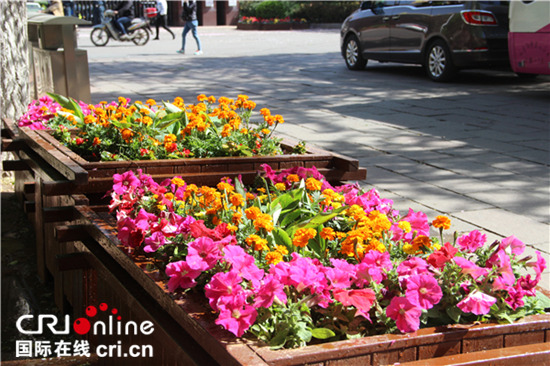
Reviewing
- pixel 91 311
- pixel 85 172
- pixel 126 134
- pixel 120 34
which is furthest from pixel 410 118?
pixel 120 34

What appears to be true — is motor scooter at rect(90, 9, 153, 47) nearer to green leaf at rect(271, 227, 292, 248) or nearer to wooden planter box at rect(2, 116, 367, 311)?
wooden planter box at rect(2, 116, 367, 311)

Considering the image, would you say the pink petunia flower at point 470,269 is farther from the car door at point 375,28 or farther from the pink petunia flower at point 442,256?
the car door at point 375,28

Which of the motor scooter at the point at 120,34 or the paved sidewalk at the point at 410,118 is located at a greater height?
the motor scooter at the point at 120,34

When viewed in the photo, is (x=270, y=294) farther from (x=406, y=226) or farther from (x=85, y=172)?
(x=85, y=172)

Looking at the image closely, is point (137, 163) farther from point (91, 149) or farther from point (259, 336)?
point (259, 336)

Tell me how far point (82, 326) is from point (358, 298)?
1790 mm

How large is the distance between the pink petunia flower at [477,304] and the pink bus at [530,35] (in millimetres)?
8760

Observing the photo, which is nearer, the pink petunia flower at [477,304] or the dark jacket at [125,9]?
the pink petunia flower at [477,304]


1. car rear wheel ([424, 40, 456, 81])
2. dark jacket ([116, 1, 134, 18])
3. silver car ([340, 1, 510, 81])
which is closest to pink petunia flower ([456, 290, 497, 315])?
silver car ([340, 1, 510, 81])

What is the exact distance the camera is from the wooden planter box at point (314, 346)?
175 centimetres

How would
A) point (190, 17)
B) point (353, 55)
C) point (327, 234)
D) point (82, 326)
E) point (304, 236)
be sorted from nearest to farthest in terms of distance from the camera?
point (304, 236), point (327, 234), point (82, 326), point (353, 55), point (190, 17)

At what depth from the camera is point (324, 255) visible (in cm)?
233

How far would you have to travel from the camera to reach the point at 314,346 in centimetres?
177

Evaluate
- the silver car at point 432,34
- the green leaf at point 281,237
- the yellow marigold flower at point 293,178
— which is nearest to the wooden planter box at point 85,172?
the yellow marigold flower at point 293,178
